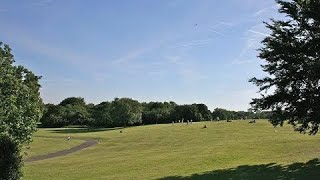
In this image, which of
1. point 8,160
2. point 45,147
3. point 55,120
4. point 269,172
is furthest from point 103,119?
point 8,160

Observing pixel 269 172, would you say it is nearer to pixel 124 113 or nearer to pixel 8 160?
pixel 8 160

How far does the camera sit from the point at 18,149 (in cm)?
2602

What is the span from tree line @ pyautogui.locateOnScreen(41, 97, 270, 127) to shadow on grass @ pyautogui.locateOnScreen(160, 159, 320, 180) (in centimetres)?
8641

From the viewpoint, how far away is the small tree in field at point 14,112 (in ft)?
80.7

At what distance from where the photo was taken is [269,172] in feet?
93.0

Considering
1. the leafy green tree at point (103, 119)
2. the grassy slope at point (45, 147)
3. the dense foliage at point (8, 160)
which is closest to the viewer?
the dense foliage at point (8, 160)

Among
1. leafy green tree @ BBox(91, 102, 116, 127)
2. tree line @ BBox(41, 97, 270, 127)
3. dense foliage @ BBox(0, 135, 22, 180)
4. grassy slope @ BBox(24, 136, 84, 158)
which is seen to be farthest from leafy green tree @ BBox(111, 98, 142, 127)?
dense foliage @ BBox(0, 135, 22, 180)

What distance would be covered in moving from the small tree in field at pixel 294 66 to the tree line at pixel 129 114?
86297 mm

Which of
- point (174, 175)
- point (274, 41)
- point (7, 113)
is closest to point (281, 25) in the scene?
point (274, 41)

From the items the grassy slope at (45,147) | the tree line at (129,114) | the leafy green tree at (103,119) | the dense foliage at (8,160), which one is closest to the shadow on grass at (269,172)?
the dense foliage at (8,160)

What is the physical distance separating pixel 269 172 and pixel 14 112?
56.0ft

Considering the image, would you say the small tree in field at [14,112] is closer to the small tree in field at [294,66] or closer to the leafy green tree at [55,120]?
the small tree in field at [294,66]

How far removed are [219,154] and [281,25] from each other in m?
16.5

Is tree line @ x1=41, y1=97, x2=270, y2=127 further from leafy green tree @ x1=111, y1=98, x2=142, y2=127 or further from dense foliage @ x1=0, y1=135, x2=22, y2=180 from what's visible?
dense foliage @ x1=0, y1=135, x2=22, y2=180
